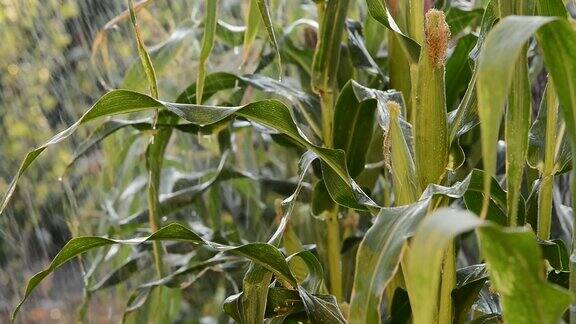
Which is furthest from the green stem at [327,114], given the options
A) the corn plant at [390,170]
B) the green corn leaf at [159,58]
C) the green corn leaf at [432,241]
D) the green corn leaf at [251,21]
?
the green corn leaf at [432,241]

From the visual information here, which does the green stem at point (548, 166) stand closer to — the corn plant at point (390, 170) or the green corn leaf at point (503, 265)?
the corn plant at point (390, 170)

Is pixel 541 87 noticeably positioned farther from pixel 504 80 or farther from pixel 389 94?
→ pixel 504 80

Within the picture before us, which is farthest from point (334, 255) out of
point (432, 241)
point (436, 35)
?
point (432, 241)

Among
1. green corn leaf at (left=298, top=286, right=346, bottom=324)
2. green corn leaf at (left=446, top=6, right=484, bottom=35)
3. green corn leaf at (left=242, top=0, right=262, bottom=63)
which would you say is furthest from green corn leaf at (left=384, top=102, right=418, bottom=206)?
green corn leaf at (left=446, top=6, right=484, bottom=35)

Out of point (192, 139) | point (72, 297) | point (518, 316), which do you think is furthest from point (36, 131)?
point (518, 316)

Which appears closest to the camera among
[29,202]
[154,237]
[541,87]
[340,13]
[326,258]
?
[154,237]

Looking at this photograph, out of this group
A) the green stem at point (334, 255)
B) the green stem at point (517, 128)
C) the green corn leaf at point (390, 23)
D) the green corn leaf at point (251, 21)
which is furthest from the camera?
the green stem at point (334, 255)

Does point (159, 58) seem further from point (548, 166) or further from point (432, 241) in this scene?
point (432, 241)

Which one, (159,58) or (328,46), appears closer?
(328,46)
